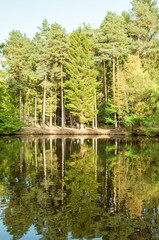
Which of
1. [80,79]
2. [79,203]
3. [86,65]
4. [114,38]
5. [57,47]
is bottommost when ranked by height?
[79,203]

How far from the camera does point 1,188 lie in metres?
7.70

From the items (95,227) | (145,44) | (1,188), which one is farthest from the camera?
(145,44)

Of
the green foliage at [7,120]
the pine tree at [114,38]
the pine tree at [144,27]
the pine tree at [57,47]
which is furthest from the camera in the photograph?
the pine tree at [144,27]

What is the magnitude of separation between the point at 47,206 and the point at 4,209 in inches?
41.7

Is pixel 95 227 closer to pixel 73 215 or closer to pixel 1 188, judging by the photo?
pixel 73 215

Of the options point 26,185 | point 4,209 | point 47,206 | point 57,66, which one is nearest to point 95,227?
point 47,206

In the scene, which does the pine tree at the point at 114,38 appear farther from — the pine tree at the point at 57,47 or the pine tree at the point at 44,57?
the pine tree at the point at 44,57

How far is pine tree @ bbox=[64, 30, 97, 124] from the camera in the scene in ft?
124

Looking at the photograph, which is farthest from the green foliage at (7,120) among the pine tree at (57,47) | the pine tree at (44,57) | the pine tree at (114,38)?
the pine tree at (114,38)

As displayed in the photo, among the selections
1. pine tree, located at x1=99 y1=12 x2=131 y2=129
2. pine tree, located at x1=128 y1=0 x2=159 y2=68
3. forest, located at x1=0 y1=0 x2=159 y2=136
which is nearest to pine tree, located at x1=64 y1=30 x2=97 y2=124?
forest, located at x1=0 y1=0 x2=159 y2=136

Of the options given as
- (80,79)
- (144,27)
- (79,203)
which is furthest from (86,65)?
(79,203)

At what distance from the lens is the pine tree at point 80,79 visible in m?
37.9

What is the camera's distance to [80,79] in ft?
125

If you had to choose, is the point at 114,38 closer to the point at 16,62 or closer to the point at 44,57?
the point at 44,57
